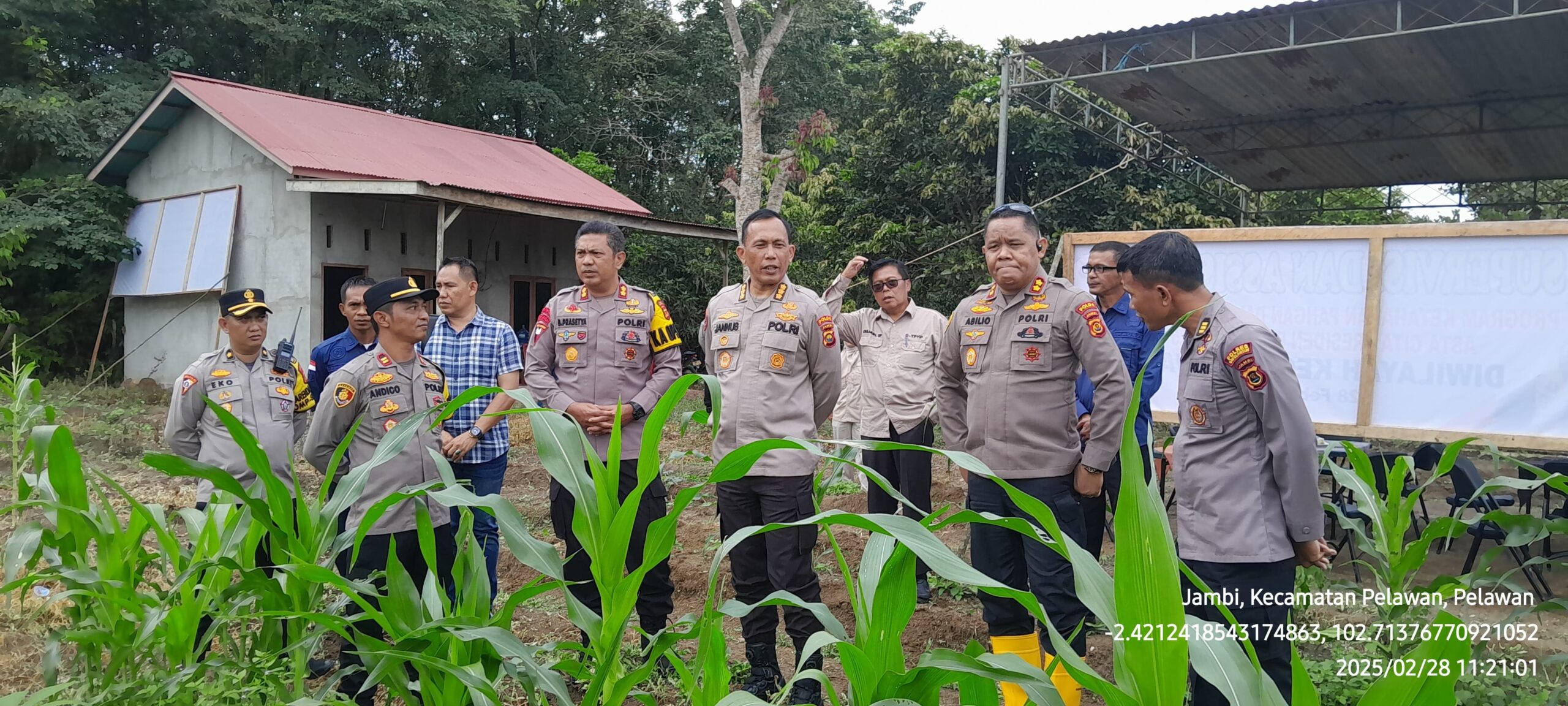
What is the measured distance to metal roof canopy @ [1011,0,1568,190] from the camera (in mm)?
7988

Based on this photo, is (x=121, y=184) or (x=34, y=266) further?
(x=121, y=184)

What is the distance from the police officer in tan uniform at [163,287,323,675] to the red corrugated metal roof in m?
6.62

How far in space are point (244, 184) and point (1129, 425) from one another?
12.4 m

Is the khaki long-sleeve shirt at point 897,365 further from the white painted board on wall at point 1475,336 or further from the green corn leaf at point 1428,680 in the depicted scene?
the green corn leaf at point 1428,680

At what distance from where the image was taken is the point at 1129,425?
1152 mm

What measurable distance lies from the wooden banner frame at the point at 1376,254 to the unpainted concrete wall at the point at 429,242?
29.1 feet

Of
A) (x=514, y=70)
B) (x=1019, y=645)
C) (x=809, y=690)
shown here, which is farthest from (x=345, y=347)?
(x=514, y=70)

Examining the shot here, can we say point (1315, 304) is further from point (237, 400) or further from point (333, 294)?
point (333, 294)

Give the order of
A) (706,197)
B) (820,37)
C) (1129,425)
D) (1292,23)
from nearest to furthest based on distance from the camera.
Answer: (1129,425) < (1292,23) < (706,197) < (820,37)

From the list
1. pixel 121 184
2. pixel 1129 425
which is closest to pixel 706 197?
pixel 121 184

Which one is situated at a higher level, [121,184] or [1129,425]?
[121,184]

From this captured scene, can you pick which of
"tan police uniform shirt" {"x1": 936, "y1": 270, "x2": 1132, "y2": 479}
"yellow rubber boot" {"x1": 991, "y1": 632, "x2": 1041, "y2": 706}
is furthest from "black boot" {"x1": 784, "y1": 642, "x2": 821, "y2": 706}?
"tan police uniform shirt" {"x1": 936, "y1": 270, "x2": 1132, "y2": 479}

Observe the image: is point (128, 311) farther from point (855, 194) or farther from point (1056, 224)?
point (1056, 224)

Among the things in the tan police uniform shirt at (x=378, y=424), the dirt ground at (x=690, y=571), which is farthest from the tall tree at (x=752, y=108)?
the tan police uniform shirt at (x=378, y=424)
